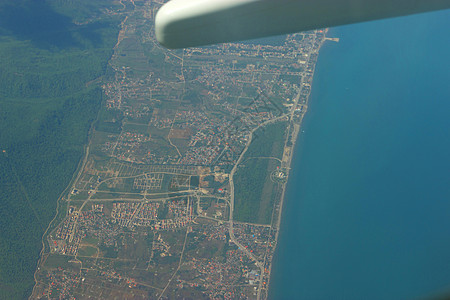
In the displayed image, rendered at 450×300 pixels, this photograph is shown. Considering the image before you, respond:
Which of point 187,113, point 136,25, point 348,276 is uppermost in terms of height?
point 136,25

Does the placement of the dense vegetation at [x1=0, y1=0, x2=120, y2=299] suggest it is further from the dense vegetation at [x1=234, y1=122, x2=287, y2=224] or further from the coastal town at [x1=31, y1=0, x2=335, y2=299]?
the dense vegetation at [x1=234, y1=122, x2=287, y2=224]

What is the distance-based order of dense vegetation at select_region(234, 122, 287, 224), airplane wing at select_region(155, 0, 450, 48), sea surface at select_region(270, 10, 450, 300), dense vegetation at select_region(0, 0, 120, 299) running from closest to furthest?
airplane wing at select_region(155, 0, 450, 48)
sea surface at select_region(270, 10, 450, 300)
dense vegetation at select_region(0, 0, 120, 299)
dense vegetation at select_region(234, 122, 287, 224)

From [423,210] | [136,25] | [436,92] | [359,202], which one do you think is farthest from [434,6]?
[136,25]

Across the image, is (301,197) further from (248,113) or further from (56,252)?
(56,252)

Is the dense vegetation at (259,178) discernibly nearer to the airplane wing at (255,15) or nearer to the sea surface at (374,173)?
the sea surface at (374,173)

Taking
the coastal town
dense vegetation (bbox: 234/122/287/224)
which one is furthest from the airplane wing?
dense vegetation (bbox: 234/122/287/224)

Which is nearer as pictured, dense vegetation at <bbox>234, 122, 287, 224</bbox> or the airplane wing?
the airplane wing

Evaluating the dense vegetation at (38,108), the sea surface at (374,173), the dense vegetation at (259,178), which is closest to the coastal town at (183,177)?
the dense vegetation at (259,178)
